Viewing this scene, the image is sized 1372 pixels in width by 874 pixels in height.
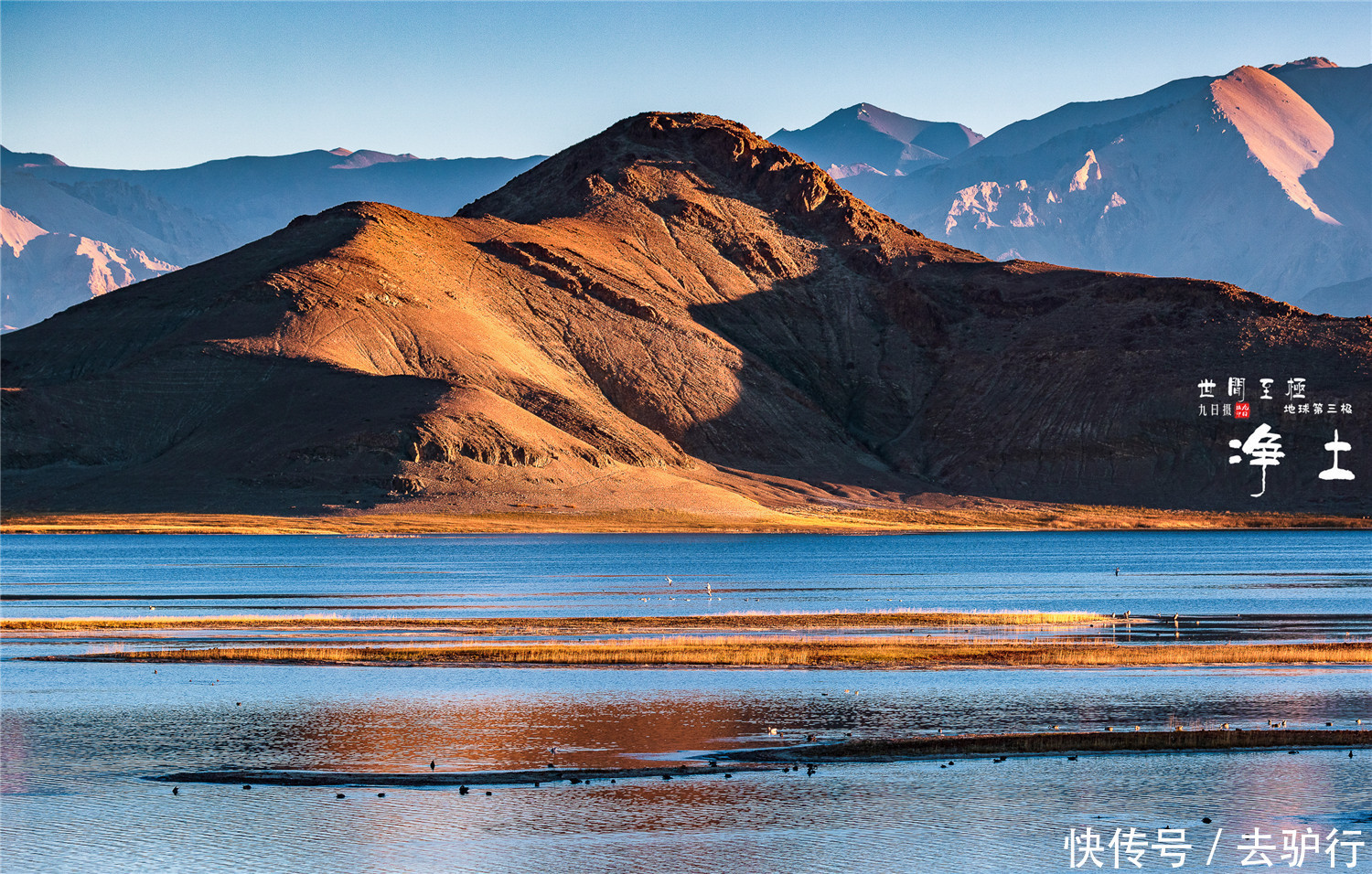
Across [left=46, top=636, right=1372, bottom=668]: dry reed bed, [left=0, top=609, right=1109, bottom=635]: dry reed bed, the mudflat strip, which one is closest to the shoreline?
[left=0, top=609, right=1109, bottom=635]: dry reed bed

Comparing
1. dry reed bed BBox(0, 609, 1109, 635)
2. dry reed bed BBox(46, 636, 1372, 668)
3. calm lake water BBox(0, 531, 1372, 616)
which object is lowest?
calm lake water BBox(0, 531, 1372, 616)

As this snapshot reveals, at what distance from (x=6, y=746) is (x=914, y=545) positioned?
136 metres

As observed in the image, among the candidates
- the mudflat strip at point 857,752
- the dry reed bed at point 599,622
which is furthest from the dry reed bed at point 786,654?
the mudflat strip at point 857,752

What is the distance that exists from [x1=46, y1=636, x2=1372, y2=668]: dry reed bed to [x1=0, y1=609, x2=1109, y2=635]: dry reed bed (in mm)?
7677

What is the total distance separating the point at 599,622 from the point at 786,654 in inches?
667

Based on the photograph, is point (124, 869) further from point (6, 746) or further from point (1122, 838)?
point (1122, 838)

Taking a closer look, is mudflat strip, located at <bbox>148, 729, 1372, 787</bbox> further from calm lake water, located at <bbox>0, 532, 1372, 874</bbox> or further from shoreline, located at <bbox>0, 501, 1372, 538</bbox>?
shoreline, located at <bbox>0, 501, 1372, 538</bbox>

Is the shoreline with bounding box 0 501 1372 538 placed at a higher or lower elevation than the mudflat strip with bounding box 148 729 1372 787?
lower

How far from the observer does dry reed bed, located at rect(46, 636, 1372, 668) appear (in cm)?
5601

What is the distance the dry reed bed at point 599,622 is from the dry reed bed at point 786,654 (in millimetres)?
7677

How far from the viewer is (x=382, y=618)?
7338 centimetres

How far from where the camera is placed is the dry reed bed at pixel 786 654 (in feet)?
184

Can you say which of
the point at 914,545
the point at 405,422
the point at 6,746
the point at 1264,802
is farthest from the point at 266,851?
the point at 405,422

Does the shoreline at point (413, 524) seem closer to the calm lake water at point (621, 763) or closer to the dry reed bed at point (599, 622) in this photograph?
the calm lake water at point (621, 763)
